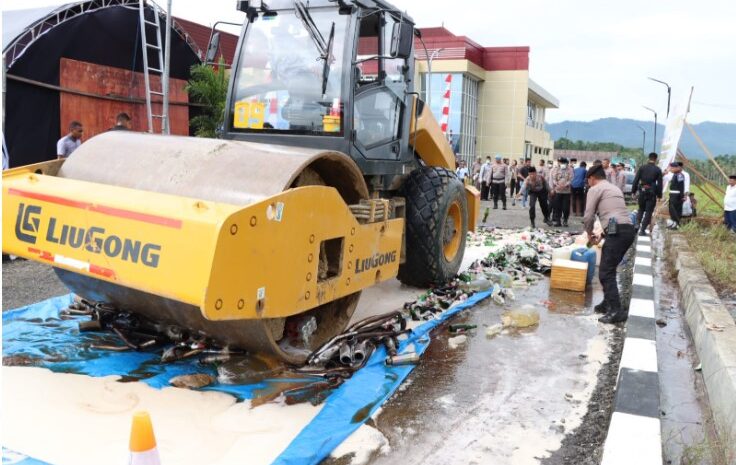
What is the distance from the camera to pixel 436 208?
574 centimetres

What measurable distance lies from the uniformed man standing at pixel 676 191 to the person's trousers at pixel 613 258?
6.19m

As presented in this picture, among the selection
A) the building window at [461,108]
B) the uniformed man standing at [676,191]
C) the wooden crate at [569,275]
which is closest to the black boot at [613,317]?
the wooden crate at [569,275]

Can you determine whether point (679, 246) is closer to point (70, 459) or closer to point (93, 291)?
point (93, 291)

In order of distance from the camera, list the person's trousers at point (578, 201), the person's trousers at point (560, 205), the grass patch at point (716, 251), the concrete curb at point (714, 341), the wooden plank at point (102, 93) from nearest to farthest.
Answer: the concrete curb at point (714, 341), the grass patch at point (716, 251), the wooden plank at point (102, 93), the person's trousers at point (560, 205), the person's trousers at point (578, 201)

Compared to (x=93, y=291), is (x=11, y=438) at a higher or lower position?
lower

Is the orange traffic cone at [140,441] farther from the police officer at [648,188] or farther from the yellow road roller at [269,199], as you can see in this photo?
the police officer at [648,188]

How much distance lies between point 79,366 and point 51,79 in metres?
7.89

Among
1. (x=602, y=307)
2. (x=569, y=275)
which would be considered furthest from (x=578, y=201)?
(x=602, y=307)

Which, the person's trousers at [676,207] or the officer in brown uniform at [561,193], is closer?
the person's trousers at [676,207]

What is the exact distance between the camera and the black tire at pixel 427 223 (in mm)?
5746

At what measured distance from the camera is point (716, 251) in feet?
27.0

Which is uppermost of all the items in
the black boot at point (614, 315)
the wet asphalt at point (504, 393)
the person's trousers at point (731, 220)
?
the person's trousers at point (731, 220)

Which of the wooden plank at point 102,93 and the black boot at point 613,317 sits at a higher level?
the wooden plank at point 102,93

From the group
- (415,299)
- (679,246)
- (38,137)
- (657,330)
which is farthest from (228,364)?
(38,137)
